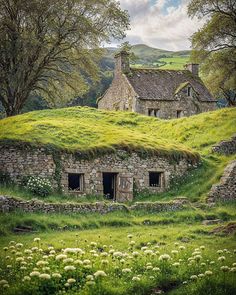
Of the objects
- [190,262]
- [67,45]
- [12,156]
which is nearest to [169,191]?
[12,156]

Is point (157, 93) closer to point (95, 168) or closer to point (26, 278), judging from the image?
point (95, 168)

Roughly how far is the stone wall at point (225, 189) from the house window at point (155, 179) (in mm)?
3640

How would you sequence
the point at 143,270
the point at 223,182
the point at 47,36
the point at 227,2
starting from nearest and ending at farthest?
1. the point at 143,270
2. the point at 223,182
3. the point at 47,36
4. the point at 227,2

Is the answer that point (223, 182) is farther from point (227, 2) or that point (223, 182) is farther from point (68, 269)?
point (227, 2)

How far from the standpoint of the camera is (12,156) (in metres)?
25.5

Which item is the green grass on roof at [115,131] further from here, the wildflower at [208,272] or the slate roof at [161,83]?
the wildflower at [208,272]

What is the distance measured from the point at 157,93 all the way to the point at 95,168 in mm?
22424

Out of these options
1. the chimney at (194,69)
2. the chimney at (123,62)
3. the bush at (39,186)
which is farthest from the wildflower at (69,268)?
the chimney at (194,69)

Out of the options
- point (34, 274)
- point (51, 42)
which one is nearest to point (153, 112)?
point (51, 42)

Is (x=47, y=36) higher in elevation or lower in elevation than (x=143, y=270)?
higher

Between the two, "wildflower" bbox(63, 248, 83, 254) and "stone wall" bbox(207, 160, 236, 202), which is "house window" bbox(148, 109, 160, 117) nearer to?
"stone wall" bbox(207, 160, 236, 202)

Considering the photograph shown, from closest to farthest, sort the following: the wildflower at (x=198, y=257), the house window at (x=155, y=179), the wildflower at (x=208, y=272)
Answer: the wildflower at (x=208, y=272)
the wildflower at (x=198, y=257)
the house window at (x=155, y=179)

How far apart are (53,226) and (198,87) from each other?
35241mm

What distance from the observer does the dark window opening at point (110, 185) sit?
1108 inches
